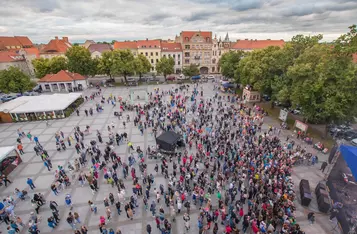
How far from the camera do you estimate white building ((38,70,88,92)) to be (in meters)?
41.8

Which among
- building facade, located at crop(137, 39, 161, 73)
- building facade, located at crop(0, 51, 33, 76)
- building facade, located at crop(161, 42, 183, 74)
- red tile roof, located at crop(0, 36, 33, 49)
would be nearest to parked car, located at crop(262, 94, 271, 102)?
building facade, located at crop(161, 42, 183, 74)

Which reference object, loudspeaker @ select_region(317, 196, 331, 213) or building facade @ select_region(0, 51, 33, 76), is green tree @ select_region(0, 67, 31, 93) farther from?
loudspeaker @ select_region(317, 196, 331, 213)

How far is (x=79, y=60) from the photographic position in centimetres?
4597

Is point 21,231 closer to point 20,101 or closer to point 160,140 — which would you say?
point 160,140

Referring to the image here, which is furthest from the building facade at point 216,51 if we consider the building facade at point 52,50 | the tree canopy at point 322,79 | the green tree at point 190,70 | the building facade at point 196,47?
the building facade at point 52,50

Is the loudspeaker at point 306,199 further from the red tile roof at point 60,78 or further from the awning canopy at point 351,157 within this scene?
the red tile roof at point 60,78

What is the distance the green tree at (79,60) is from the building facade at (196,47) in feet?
98.3

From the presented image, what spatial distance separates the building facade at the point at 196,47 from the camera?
59.8 metres

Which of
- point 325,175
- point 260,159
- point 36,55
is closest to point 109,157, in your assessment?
point 260,159

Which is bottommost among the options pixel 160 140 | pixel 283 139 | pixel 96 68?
pixel 283 139

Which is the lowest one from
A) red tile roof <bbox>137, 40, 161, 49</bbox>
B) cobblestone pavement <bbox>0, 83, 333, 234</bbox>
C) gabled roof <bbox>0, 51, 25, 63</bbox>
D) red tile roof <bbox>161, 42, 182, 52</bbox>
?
cobblestone pavement <bbox>0, 83, 333, 234</bbox>

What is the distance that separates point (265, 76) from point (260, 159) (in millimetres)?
17767

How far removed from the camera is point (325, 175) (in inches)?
612

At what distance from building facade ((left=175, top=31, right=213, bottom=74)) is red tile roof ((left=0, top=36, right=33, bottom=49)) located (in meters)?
73.6
